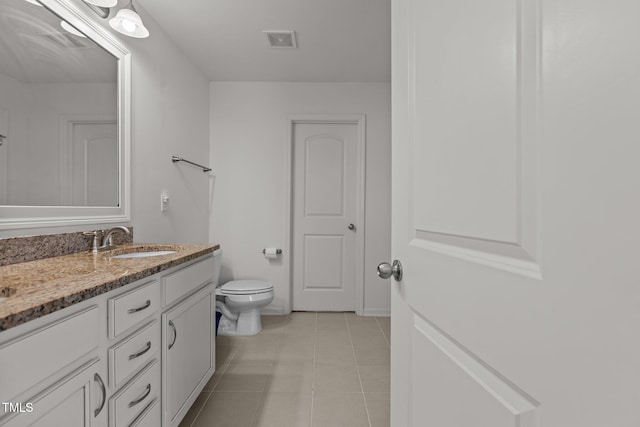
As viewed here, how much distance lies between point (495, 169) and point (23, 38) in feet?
5.77

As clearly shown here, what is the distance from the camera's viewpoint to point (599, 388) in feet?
1.05

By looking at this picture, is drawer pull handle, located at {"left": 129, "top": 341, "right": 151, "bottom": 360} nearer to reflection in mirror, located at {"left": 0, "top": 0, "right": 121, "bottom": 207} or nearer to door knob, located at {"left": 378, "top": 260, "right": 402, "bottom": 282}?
reflection in mirror, located at {"left": 0, "top": 0, "right": 121, "bottom": 207}

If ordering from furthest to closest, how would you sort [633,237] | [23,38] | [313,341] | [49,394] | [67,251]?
[313,341], [67,251], [23,38], [49,394], [633,237]

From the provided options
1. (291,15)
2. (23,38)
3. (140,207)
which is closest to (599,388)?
(23,38)

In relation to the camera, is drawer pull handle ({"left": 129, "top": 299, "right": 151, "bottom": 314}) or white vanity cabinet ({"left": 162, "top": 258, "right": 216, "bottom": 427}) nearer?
drawer pull handle ({"left": 129, "top": 299, "right": 151, "bottom": 314})

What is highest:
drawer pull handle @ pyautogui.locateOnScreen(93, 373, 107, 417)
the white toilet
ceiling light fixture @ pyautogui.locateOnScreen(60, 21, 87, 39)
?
ceiling light fixture @ pyautogui.locateOnScreen(60, 21, 87, 39)

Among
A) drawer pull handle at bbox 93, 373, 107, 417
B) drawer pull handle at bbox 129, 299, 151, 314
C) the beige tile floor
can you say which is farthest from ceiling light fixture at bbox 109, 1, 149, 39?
the beige tile floor

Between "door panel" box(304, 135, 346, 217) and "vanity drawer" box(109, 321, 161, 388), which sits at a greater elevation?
"door panel" box(304, 135, 346, 217)

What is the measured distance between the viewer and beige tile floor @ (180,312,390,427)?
160 centimetres

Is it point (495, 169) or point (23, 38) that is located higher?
point (23, 38)

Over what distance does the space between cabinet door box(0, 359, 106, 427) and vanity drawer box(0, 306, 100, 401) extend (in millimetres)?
47

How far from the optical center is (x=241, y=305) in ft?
8.41

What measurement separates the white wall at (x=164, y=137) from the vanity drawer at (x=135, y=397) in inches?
30.7

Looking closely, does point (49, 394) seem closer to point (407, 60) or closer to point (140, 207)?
point (407, 60)
